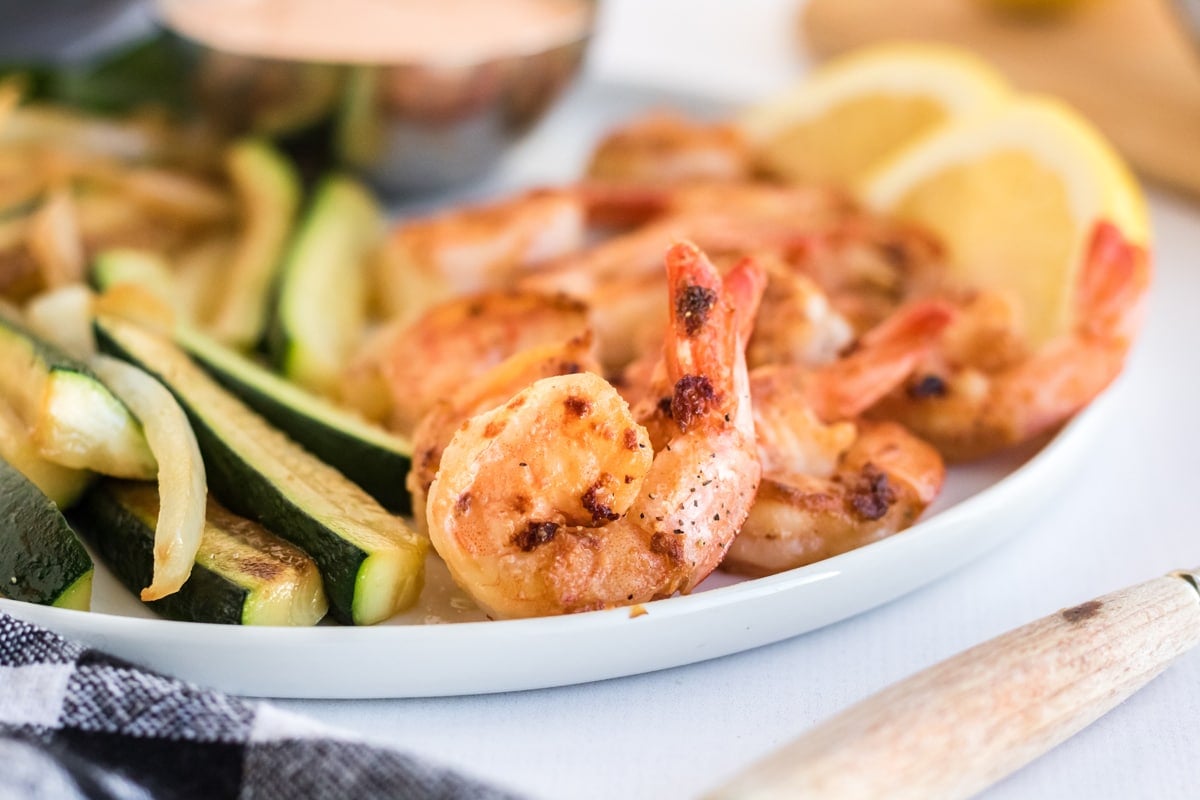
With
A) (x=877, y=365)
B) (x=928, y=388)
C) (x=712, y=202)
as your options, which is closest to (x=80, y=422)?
(x=877, y=365)

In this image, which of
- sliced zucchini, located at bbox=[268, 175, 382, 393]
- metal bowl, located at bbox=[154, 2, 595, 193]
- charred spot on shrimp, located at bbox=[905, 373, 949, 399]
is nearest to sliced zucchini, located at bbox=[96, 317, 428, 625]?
sliced zucchini, located at bbox=[268, 175, 382, 393]

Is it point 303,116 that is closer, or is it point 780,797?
point 780,797

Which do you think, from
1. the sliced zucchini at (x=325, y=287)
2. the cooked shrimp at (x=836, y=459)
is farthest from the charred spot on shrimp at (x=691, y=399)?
the sliced zucchini at (x=325, y=287)

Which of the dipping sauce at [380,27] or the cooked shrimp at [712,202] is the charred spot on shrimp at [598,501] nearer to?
the cooked shrimp at [712,202]

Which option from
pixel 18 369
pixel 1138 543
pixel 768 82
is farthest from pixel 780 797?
pixel 768 82

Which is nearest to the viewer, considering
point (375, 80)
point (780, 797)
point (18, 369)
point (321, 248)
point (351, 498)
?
point (780, 797)

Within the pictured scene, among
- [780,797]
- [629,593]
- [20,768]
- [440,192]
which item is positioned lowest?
[440,192]

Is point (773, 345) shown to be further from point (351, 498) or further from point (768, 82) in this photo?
point (768, 82)
